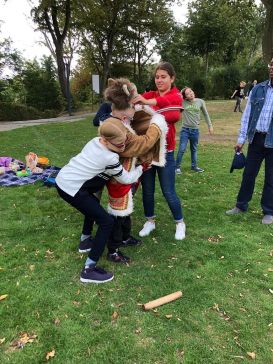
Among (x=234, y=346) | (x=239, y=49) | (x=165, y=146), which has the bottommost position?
(x=234, y=346)

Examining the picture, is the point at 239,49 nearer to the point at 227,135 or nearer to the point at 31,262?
the point at 227,135

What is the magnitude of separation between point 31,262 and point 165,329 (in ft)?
5.67

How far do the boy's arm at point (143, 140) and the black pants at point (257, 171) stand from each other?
1961mm

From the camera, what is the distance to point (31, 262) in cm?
382

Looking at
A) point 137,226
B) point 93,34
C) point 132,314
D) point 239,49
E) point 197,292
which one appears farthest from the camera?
point 239,49

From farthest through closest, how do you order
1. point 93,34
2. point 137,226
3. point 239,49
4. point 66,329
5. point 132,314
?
point 239,49
point 93,34
point 137,226
point 132,314
point 66,329

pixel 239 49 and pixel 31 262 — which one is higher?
pixel 239 49

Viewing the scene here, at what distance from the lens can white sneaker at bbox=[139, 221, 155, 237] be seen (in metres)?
4.45

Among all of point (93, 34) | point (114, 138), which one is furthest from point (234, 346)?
point (93, 34)

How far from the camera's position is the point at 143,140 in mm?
3363

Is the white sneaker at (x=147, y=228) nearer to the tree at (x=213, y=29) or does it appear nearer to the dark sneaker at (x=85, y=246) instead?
the dark sneaker at (x=85, y=246)

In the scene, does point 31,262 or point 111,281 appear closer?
point 111,281

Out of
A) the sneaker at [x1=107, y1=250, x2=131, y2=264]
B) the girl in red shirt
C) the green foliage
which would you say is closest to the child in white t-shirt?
the sneaker at [x1=107, y1=250, x2=131, y2=264]

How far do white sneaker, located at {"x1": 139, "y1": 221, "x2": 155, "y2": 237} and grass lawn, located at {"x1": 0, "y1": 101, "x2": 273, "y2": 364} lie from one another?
98 mm
